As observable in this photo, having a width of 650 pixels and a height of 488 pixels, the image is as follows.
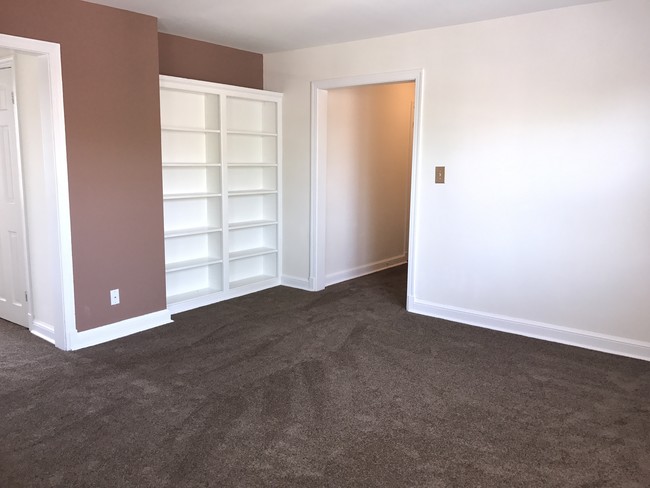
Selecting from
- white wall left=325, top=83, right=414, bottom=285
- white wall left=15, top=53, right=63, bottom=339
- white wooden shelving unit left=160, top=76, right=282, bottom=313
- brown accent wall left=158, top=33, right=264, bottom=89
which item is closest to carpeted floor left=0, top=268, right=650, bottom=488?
white wall left=15, top=53, right=63, bottom=339

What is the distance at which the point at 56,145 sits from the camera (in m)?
3.53

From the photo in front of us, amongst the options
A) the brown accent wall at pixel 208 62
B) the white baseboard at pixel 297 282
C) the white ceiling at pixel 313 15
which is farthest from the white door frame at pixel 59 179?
the white baseboard at pixel 297 282

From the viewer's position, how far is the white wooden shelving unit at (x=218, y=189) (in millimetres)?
4727

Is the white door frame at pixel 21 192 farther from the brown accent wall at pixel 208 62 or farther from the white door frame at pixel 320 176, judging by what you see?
Answer: the white door frame at pixel 320 176

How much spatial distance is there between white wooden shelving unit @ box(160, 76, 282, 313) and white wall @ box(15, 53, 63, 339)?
0.99 meters

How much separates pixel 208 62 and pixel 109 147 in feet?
5.47

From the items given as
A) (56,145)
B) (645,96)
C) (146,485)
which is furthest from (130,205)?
(645,96)

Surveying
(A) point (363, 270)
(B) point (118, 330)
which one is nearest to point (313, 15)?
(B) point (118, 330)

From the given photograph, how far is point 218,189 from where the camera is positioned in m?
4.95

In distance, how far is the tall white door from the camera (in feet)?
12.9

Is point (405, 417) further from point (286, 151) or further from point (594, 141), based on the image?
point (286, 151)

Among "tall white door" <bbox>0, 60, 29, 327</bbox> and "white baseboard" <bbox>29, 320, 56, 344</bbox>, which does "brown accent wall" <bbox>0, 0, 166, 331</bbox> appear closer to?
"white baseboard" <bbox>29, 320, 56, 344</bbox>

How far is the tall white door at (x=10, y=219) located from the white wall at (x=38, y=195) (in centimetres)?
10

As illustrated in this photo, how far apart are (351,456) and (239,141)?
145 inches
